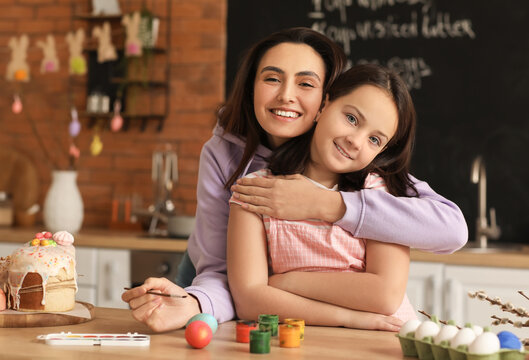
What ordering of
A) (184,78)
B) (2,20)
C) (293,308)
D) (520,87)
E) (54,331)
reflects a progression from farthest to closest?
(2,20)
(184,78)
(520,87)
(293,308)
(54,331)

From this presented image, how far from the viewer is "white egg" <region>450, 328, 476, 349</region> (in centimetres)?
104

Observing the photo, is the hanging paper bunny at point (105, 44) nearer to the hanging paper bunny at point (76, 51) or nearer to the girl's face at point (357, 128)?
the hanging paper bunny at point (76, 51)

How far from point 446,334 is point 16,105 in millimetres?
3164

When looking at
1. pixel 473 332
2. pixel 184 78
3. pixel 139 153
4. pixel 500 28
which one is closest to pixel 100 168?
pixel 139 153

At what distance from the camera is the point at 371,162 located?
161cm

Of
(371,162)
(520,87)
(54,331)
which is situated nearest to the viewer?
(54,331)

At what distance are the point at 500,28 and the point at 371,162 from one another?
6.93 ft

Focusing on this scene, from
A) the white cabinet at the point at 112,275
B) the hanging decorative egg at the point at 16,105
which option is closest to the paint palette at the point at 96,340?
the white cabinet at the point at 112,275

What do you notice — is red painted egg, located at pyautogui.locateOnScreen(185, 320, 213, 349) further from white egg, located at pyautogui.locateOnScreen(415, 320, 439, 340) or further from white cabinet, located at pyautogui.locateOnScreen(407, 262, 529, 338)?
white cabinet, located at pyautogui.locateOnScreen(407, 262, 529, 338)

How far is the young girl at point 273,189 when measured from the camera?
1429 millimetres

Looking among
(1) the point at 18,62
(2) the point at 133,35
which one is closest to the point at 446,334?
(2) the point at 133,35

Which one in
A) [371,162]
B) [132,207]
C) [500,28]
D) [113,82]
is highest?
[500,28]

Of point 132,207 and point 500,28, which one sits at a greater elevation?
point 500,28

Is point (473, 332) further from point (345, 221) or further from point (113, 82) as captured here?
point (113, 82)
